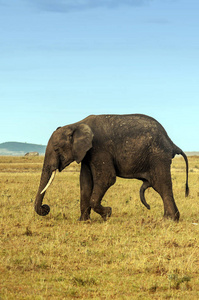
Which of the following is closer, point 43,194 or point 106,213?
point 43,194

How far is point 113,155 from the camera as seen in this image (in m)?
12.2

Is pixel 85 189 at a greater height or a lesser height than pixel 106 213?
greater

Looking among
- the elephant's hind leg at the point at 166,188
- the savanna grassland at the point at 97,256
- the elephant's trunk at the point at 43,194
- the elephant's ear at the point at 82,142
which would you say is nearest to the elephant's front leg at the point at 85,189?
the savanna grassland at the point at 97,256

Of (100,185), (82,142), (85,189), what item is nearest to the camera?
(82,142)

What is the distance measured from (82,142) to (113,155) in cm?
102

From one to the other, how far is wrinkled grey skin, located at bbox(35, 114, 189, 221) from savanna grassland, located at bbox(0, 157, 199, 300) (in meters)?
0.86

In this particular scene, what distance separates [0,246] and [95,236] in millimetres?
2289

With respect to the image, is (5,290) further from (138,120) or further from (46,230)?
(138,120)

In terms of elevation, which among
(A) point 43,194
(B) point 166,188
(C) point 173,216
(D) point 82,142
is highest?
(D) point 82,142

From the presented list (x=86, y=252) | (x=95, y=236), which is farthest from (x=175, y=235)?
(x=86, y=252)

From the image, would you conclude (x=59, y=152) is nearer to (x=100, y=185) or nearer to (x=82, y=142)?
(x=82, y=142)

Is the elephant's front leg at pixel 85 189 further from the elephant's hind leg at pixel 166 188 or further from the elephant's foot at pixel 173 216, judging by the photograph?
the elephant's foot at pixel 173 216

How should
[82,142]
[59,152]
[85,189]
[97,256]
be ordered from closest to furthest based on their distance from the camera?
[97,256]
[82,142]
[59,152]
[85,189]

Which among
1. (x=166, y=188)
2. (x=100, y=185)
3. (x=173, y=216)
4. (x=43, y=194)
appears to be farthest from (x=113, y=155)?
(x=173, y=216)
